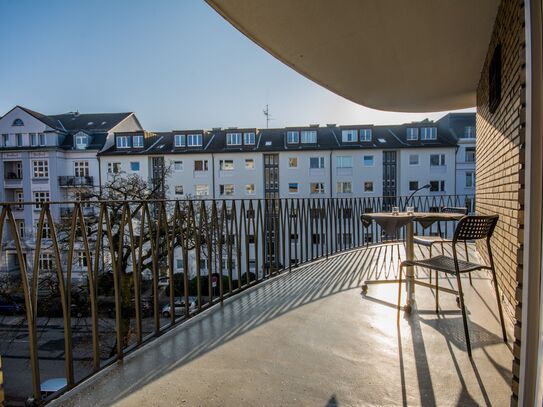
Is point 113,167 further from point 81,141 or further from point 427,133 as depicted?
point 427,133

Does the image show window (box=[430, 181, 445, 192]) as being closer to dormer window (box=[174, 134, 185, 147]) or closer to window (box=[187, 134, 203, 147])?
A: window (box=[187, 134, 203, 147])

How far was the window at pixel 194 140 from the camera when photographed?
25.7 meters

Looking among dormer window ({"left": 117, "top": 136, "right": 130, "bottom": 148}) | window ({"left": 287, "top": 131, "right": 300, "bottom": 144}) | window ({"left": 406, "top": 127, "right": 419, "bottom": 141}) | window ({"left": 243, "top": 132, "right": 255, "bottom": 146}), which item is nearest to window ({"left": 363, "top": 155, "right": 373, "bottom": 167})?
window ({"left": 406, "top": 127, "right": 419, "bottom": 141})

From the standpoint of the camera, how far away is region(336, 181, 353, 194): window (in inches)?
968

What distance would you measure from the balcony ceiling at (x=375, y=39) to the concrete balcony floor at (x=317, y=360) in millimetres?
2353

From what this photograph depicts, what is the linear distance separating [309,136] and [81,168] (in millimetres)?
19149

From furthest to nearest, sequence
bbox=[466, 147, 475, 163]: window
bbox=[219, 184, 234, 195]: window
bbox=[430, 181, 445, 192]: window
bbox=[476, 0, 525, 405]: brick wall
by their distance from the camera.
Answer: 1. bbox=[219, 184, 234, 195]: window
2. bbox=[430, 181, 445, 192]: window
3. bbox=[466, 147, 475, 163]: window
4. bbox=[476, 0, 525, 405]: brick wall

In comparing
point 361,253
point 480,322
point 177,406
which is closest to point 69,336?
point 177,406

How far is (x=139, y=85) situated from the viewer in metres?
13.7

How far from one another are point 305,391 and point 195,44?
16.6 ft

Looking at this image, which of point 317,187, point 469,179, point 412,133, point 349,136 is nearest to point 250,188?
point 317,187

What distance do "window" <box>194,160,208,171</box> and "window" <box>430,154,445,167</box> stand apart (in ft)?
57.7

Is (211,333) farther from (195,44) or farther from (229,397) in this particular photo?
(195,44)

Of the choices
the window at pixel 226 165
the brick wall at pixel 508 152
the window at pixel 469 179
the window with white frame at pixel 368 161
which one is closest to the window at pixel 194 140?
the window at pixel 226 165
